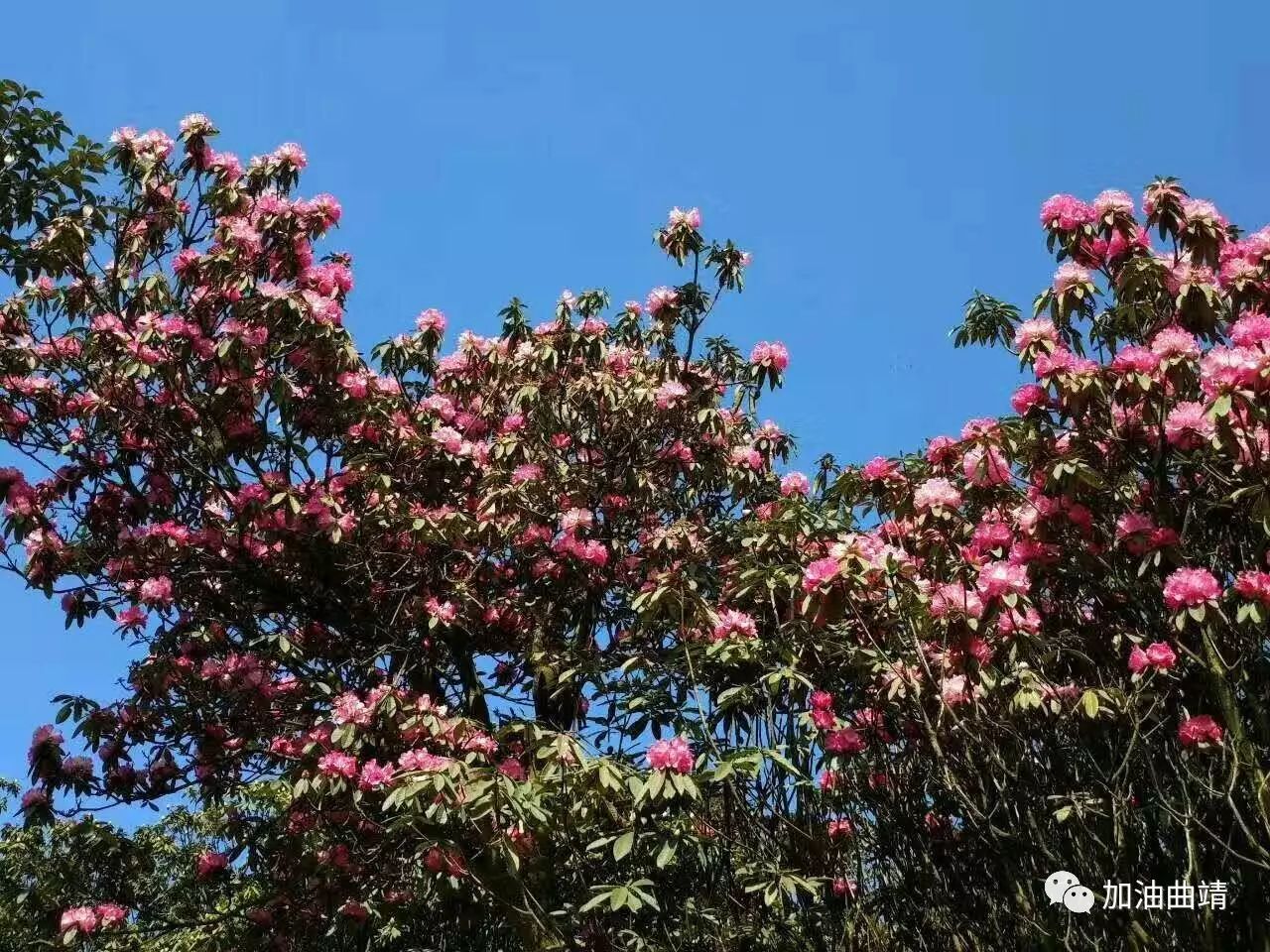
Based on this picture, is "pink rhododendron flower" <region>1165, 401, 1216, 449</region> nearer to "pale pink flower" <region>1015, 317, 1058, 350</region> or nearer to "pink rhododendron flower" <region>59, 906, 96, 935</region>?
"pale pink flower" <region>1015, 317, 1058, 350</region>

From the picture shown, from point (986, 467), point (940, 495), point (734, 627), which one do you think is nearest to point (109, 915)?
point (734, 627)

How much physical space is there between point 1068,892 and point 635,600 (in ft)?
6.42

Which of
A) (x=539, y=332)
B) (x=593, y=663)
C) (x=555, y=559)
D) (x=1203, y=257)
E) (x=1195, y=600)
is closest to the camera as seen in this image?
(x=1195, y=600)

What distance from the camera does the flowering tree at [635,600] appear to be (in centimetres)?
Answer: 384

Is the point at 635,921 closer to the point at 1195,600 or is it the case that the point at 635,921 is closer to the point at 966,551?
the point at 966,551

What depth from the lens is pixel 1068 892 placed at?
3.68 meters

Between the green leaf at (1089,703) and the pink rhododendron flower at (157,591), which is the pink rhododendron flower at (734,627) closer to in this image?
the green leaf at (1089,703)

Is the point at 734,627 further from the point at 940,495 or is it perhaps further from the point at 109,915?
the point at 109,915

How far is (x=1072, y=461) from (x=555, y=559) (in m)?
2.59

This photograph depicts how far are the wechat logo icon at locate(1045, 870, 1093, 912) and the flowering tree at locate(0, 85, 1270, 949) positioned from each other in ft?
0.21

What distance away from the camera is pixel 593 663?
205 inches

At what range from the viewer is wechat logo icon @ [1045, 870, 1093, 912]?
3.65m

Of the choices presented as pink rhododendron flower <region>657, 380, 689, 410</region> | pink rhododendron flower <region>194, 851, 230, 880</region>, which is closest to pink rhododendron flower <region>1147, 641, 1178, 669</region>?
pink rhododendron flower <region>657, 380, 689, 410</region>

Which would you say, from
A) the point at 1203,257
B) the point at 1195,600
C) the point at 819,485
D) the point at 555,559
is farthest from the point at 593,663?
the point at 1203,257
